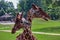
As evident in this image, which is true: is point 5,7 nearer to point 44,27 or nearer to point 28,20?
point 44,27

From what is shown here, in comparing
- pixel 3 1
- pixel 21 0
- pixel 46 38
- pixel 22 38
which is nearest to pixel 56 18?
pixel 21 0

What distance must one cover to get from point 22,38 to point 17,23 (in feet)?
0.30

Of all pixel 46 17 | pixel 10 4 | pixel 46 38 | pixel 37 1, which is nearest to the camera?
pixel 46 17

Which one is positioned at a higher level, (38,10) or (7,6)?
(38,10)

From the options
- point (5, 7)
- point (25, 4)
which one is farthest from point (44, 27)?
point (5, 7)

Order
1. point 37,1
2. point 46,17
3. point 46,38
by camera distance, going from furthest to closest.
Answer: point 37,1
point 46,38
point 46,17

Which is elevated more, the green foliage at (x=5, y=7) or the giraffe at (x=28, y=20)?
the giraffe at (x=28, y=20)

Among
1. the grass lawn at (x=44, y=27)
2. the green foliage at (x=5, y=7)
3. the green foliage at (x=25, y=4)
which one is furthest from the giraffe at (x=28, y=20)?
the green foliage at (x=25, y=4)

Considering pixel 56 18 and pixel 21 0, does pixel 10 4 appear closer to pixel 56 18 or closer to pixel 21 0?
pixel 21 0

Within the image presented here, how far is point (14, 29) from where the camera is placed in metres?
1.14

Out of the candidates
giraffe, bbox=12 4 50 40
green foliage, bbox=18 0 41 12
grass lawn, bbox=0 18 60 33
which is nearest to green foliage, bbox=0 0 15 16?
green foliage, bbox=18 0 41 12

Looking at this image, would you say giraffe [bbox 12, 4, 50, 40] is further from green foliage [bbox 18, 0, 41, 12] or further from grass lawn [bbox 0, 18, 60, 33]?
green foliage [bbox 18, 0, 41, 12]

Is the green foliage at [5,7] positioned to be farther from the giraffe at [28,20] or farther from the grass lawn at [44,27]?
the giraffe at [28,20]

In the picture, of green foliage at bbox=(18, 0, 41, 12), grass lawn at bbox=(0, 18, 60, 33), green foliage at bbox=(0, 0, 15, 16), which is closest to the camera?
grass lawn at bbox=(0, 18, 60, 33)
